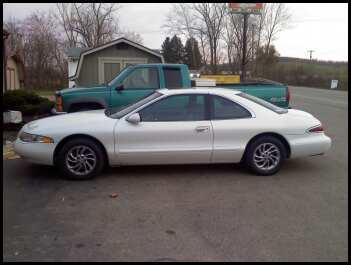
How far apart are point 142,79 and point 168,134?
3405mm

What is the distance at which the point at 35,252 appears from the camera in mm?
3432

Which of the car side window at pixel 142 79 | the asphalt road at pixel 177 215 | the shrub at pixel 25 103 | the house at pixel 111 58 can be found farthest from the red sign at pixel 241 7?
the asphalt road at pixel 177 215

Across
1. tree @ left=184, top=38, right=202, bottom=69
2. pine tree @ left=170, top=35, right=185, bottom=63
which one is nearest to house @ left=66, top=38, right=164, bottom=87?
tree @ left=184, top=38, right=202, bottom=69

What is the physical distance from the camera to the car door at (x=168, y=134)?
566 centimetres

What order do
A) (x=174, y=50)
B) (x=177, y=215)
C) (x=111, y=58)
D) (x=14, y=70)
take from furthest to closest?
1. (x=174, y=50)
2. (x=14, y=70)
3. (x=111, y=58)
4. (x=177, y=215)

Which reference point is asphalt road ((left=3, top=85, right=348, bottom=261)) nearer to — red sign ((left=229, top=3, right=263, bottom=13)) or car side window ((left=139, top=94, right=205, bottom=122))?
car side window ((left=139, top=94, right=205, bottom=122))

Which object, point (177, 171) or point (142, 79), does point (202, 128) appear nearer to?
point (177, 171)

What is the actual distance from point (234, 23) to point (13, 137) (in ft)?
125

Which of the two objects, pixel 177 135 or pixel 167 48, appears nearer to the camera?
pixel 177 135

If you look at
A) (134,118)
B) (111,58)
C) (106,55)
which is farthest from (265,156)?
(106,55)

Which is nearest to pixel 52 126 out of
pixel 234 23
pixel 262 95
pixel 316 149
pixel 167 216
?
pixel 167 216

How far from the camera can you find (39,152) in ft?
18.2

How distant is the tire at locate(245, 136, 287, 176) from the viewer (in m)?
5.90

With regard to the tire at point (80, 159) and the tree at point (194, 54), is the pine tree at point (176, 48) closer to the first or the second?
the tree at point (194, 54)
